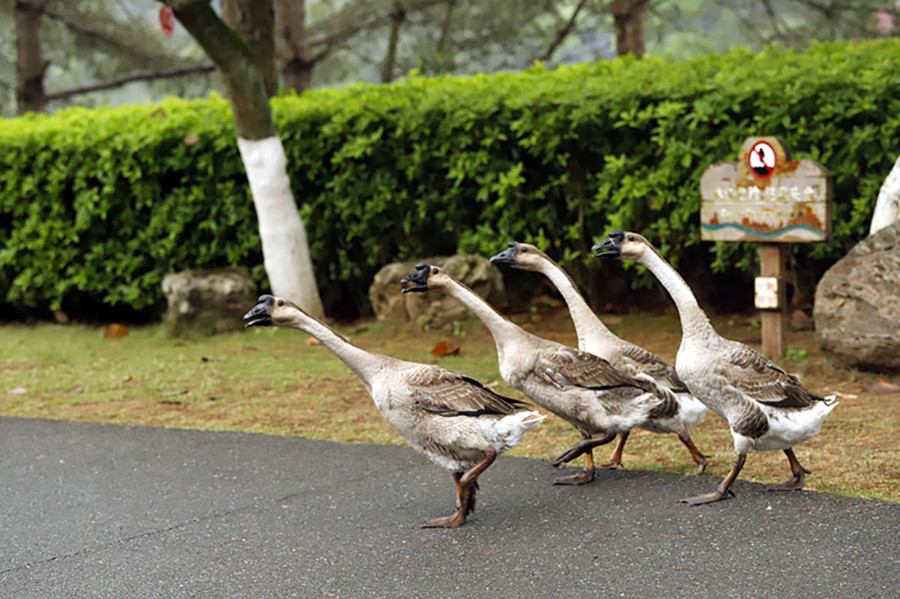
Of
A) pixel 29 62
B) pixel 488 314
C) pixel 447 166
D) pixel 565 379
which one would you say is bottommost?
pixel 565 379

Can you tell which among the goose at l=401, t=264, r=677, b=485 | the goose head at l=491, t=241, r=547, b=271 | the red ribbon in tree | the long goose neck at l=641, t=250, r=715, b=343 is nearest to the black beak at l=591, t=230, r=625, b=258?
the long goose neck at l=641, t=250, r=715, b=343

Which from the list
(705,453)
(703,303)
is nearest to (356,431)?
(705,453)

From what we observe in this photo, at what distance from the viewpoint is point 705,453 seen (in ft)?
18.6

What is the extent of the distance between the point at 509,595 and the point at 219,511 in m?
1.82

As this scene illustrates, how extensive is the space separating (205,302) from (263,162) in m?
1.59

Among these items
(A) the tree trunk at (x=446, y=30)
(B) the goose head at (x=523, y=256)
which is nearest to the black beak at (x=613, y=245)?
(B) the goose head at (x=523, y=256)

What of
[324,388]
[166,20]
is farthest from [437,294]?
[166,20]

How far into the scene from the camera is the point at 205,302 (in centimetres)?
1038

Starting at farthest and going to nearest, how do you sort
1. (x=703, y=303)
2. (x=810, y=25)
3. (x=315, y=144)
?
(x=810, y=25)
(x=315, y=144)
(x=703, y=303)

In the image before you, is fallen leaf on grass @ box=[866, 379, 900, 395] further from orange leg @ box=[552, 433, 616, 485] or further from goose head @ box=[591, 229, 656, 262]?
goose head @ box=[591, 229, 656, 262]

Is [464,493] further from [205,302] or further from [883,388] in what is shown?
[205,302]

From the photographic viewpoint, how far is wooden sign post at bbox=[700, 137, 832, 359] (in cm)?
747

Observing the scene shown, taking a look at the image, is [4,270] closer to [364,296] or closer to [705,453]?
[364,296]

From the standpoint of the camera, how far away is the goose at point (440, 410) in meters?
4.60
